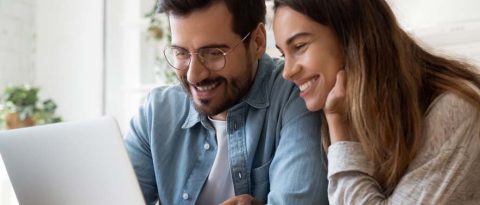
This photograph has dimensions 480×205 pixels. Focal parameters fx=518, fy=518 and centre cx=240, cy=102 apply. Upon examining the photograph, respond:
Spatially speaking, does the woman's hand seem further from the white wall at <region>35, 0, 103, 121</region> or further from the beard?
the white wall at <region>35, 0, 103, 121</region>

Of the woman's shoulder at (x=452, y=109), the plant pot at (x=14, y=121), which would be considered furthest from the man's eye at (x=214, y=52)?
the plant pot at (x=14, y=121)

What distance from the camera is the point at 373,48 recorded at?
37.9 inches

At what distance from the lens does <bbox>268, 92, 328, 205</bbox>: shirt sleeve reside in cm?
96

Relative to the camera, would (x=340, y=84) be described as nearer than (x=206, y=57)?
Yes

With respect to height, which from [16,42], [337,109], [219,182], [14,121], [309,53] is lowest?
[14,121]

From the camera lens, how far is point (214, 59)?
3.77 feet

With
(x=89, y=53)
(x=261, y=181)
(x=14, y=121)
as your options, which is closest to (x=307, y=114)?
(x=261, y=181)

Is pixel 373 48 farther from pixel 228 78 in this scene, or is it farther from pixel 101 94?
pixel 101 94

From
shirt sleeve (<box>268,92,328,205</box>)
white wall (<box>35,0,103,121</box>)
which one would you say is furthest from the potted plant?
shirt sleeve (<box>268,92,328,205</box>)

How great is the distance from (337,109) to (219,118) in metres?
0.33

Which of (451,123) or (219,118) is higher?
(451,123)

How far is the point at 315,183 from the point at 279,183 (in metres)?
0.07

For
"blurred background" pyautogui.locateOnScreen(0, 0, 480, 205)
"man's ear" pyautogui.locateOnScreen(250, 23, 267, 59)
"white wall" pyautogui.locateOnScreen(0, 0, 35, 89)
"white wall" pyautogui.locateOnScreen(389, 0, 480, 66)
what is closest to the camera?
"man's ear" pyautogui.locateOnScreen(250, 23, 267, 59)

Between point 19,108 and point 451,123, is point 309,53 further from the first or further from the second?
point 19,108
